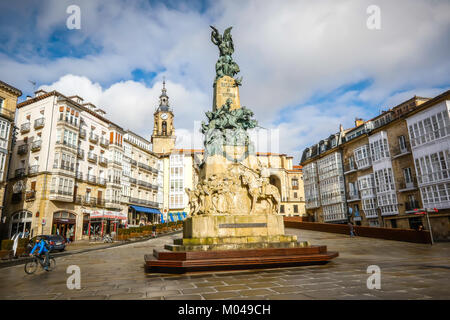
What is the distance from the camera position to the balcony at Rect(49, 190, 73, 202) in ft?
105

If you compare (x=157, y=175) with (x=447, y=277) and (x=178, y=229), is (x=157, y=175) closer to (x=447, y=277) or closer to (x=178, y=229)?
(x=178, y=229)

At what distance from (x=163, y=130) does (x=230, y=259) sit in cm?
6631

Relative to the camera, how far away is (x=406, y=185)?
102ft

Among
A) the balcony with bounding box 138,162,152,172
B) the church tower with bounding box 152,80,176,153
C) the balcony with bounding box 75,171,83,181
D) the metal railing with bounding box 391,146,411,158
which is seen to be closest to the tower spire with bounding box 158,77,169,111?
the church tower with bounding box 152,80,176,153

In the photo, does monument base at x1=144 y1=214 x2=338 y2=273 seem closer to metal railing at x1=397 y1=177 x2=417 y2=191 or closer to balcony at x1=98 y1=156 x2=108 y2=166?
metal railing at x1=397 y1=177 x2=417 y2=191

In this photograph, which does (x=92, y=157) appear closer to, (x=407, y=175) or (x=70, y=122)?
(x=70, y=122)

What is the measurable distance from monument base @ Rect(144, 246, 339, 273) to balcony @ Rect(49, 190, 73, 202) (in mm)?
28090

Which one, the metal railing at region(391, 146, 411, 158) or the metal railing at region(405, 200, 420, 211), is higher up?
the metal railing at region(391, 146, 411, 158)

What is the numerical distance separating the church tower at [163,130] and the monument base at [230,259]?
197 ft

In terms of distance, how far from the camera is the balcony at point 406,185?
30.0m

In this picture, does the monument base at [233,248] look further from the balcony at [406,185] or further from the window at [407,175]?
the window at [407,175]

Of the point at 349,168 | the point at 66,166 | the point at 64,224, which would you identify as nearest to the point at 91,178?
the point at 66,166

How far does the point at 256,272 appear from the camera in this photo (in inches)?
318

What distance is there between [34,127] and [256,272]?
37069 mm
